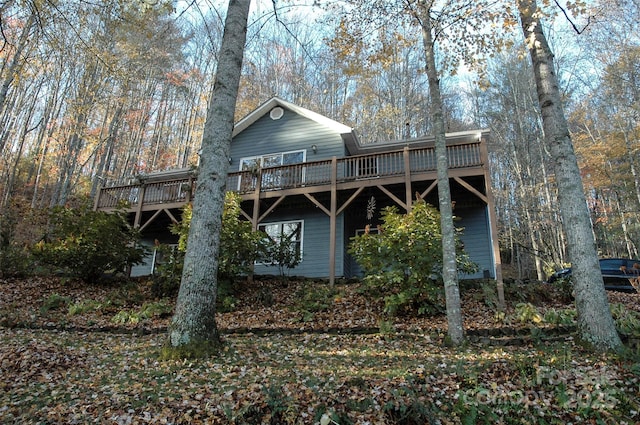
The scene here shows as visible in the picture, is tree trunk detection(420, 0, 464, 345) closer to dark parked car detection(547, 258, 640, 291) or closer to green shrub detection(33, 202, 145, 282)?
dark parked car detection(547, 258, 640, 291)

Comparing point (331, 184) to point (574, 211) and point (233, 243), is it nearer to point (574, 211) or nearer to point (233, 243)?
point (233, 243)

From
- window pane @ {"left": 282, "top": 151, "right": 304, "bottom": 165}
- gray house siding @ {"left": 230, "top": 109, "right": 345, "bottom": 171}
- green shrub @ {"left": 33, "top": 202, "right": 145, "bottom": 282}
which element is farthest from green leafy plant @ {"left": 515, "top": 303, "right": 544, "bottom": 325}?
green shrub @ {"left": 33, "top": 202, "right": 145, "bottom": 282}

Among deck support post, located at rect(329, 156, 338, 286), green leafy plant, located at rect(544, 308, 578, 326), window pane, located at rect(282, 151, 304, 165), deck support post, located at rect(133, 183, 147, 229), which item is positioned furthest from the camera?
window pane, located at rect(282, 151, 304, 165)

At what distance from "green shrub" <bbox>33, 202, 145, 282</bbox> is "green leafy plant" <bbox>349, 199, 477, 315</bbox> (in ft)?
24.8

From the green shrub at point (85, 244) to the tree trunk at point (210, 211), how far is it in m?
7.57

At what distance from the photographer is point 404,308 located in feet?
27.8

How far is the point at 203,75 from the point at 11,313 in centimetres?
2021

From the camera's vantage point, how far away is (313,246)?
1353cm

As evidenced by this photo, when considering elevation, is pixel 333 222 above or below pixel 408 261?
above

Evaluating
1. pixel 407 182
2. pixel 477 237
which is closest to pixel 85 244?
pixel 407 182

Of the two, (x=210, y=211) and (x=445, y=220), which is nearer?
(x=210, y=211)

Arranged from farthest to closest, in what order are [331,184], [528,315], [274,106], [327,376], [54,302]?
[274,106], [331,184], [54,302], [528,315], [327,376]

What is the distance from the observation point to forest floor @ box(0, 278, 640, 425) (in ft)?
11.6

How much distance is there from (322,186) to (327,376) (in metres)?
8.53
